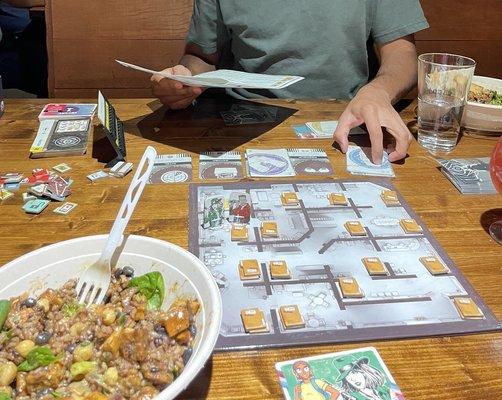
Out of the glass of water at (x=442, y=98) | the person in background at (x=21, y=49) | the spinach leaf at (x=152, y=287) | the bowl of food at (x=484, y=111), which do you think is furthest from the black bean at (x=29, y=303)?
the person in background at (x=21, y=49)

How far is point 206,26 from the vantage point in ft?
4.67

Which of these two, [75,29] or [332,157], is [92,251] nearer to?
[332,157]

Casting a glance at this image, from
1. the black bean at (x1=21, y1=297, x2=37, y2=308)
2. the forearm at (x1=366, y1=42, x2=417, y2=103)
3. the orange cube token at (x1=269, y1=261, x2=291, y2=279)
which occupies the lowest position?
the orange cube token at (x1=269, y1=261, x2=291, y2=279)

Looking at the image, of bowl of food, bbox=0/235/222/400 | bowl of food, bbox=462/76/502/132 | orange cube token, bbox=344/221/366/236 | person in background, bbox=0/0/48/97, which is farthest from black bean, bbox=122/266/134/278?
person in background, bbox=0/0/48/97

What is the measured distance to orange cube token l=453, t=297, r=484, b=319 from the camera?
60 cm

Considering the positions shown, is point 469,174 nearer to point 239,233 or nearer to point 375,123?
point 375,123

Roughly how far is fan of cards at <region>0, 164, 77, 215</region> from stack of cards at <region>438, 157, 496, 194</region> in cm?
64

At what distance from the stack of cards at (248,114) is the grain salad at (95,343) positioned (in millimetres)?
624

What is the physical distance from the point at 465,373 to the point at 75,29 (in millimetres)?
1568

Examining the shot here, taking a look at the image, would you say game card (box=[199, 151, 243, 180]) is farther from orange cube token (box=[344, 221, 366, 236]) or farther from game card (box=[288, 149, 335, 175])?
orange cube token (box=[344, 221, 366, 236])

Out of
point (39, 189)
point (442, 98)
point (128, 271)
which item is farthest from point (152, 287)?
point (442, 98)

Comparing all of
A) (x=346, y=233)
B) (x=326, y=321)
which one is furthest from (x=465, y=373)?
(x=346, y=233)

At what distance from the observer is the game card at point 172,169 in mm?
904

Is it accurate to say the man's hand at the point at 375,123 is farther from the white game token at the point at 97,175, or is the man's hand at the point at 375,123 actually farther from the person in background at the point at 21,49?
the person in background at the point at 21,49
